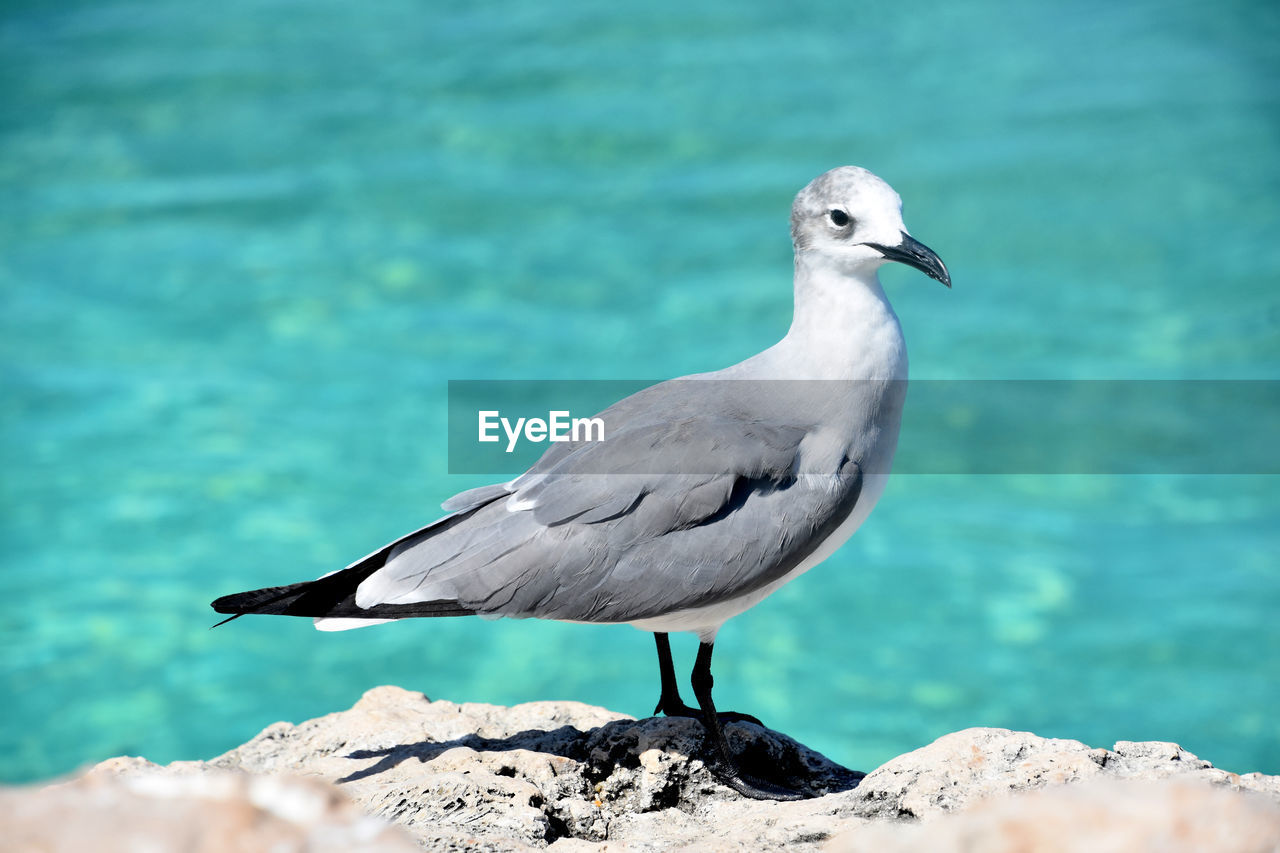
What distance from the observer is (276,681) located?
19.1ft

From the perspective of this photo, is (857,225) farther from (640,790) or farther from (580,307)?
(580,307)

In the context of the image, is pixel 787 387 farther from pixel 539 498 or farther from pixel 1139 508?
pixel 1139 508

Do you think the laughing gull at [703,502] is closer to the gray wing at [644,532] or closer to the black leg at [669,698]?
the gray wing at [644,532]

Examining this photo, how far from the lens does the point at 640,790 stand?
9.23 ft

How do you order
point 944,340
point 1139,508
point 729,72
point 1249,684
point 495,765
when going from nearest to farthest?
point 495,765 → point 1249,684 → point 1139,508 → point 944,340 → point 729,72

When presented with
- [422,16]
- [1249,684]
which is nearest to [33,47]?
[422,16]

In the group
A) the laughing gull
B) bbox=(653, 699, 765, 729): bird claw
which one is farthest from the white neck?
bbox=(653, 699, 765, 729): bird claw

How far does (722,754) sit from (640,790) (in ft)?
0.72

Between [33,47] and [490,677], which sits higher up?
[33,47]

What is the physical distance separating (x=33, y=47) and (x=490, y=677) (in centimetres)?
765

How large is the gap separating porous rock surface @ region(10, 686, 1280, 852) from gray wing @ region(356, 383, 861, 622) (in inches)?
14.8

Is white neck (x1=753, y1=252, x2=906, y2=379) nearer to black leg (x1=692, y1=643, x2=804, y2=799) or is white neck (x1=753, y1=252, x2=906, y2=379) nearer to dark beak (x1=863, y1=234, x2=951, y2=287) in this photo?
dark beak (x1=863, y1=234, x2=951, y2=287)

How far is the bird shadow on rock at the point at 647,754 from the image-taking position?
285 cm

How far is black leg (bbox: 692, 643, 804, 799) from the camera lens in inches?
112
